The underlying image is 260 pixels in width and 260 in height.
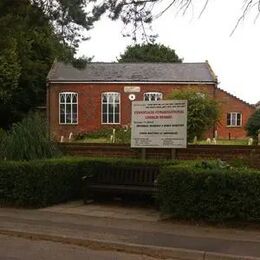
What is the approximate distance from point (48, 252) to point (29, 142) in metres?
7.38

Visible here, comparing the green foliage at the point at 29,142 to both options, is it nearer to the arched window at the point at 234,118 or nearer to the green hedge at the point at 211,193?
the green hedge at the point at 211,193

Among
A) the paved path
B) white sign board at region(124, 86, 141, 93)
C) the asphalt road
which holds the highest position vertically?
white sign board at region(124, 86, 141, 93)

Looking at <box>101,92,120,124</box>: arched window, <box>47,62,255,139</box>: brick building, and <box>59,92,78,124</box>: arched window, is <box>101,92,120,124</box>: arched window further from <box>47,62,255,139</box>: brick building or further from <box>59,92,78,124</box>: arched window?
<box>59,92,78,124</box>: arched window

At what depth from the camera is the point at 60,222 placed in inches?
499

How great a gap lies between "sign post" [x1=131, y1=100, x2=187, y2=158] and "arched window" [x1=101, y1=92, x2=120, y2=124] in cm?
3773

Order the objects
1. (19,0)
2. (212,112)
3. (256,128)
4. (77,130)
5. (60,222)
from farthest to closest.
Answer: (77,130), (256,128), (212,112), (19,0), (60,222)

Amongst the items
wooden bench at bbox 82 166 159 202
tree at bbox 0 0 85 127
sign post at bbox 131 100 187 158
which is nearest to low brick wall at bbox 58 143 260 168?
sign post at bbox 131 100 187 158

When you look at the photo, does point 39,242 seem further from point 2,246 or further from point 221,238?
point 221,238

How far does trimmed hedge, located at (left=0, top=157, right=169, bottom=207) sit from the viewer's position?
14898mm

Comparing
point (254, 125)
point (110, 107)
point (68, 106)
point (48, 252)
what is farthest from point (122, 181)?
point (68, 106)

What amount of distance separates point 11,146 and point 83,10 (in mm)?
4686

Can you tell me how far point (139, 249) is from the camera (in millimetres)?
10086

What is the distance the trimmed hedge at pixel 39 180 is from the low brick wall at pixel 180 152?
4.72 ft

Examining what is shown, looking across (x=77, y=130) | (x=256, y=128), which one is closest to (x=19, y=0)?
(x=256, y=128)
